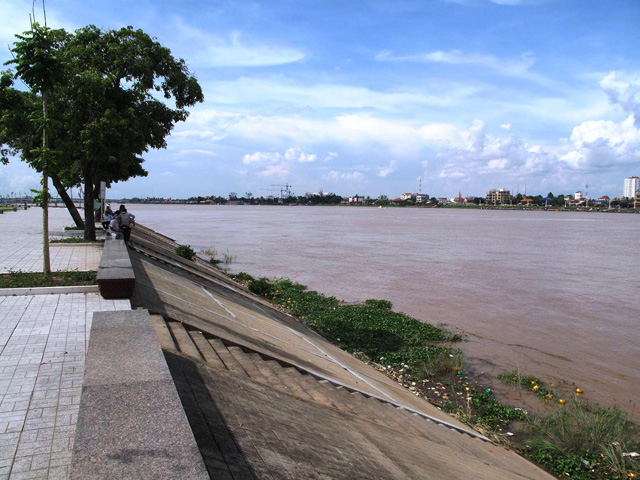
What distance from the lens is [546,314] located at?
56.5 feet

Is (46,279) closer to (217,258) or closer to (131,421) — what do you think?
(131,421)

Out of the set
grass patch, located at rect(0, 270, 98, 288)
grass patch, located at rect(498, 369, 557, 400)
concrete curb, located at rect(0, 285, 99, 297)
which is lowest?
grass patch, located at rect(498, 369, 557, 400)

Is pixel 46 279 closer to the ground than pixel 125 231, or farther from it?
closer to the ground

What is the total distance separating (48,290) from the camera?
30.1ft

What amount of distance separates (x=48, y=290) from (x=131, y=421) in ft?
23.3

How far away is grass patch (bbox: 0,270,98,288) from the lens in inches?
373

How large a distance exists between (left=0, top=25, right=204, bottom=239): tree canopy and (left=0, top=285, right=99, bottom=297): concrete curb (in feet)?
20.3

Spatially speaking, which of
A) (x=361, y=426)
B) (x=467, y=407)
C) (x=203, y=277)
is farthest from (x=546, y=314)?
(x=361, y=426)

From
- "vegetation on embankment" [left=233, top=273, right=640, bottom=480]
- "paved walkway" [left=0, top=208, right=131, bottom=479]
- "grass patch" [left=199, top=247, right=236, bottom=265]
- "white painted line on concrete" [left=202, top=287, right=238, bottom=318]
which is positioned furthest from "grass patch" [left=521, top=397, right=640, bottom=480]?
"grass patch" [left=199, top=247, right=236, bottom=265]

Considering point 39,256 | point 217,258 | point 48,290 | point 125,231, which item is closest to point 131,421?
point 48,290

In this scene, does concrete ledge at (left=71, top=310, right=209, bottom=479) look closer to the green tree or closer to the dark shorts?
the green tree

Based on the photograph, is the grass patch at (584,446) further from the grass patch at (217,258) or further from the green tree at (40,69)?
the grass patch at (217,258)

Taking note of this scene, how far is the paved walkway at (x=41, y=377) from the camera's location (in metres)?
3.72

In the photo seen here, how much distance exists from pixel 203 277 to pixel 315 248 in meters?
21.0
